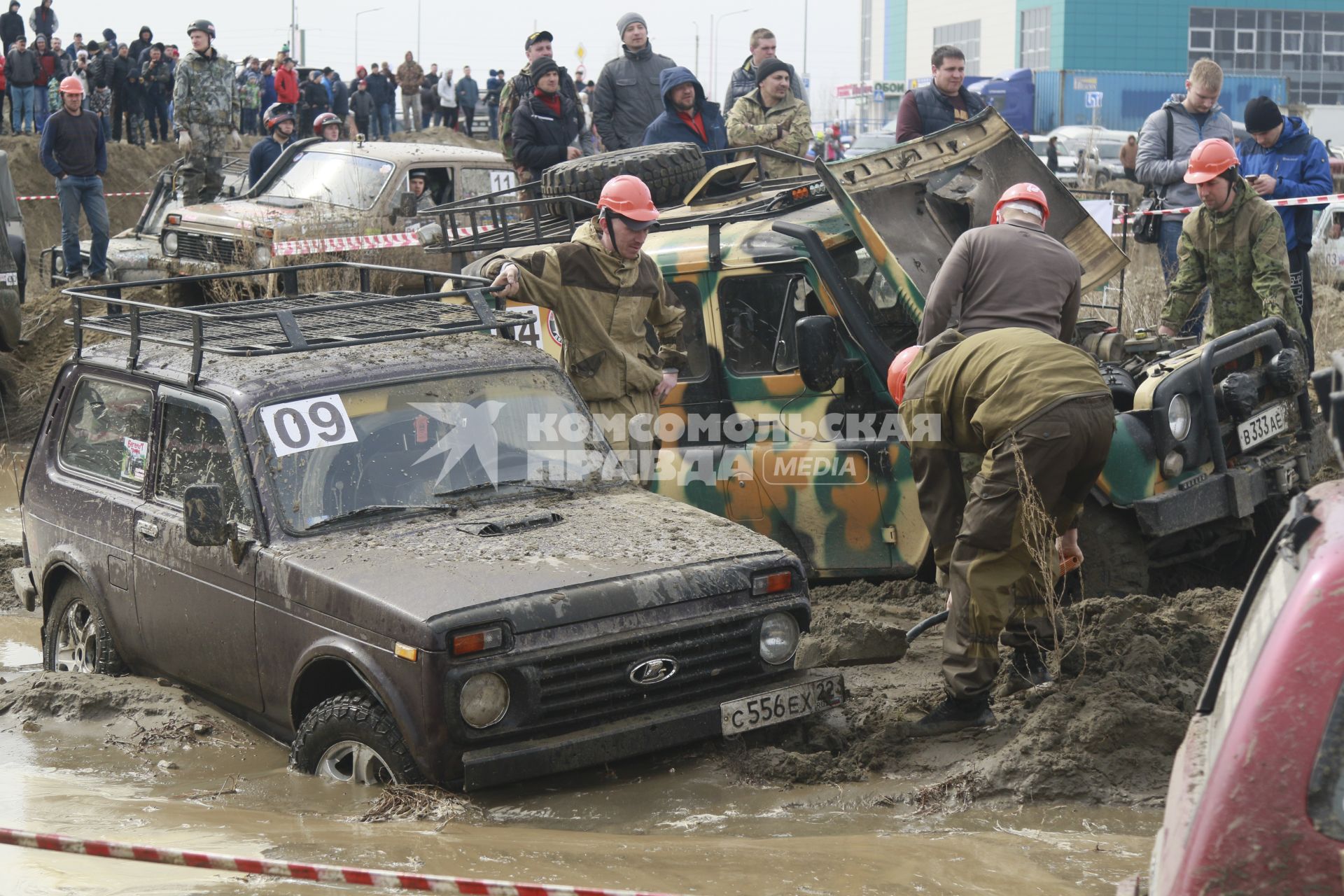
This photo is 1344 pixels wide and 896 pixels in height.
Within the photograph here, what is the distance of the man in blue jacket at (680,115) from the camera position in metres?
10.5

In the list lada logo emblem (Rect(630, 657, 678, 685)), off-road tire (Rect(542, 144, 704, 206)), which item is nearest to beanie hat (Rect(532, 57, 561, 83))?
off-road tire (Rect(542, 144, 704, 206))

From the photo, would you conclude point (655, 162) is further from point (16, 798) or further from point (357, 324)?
point (16, 798)

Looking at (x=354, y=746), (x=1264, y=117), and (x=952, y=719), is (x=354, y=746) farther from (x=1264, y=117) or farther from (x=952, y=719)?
(x=1264, y=117)

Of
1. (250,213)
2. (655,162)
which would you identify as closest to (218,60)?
(250,213)

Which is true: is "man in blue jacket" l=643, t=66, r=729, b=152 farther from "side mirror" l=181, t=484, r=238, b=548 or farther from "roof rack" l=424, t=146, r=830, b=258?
"side mirror" l=181, t=484, r=238, b=548

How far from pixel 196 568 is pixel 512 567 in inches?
53.8

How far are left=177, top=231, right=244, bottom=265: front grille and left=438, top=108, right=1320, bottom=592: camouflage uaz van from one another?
6.79m

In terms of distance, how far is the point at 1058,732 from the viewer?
4.91m

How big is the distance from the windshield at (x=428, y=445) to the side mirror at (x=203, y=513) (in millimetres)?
220

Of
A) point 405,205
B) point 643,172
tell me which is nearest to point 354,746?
point 643,172

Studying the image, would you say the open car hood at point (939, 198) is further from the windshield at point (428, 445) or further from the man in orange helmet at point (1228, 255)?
the windshield at point (428, 445)

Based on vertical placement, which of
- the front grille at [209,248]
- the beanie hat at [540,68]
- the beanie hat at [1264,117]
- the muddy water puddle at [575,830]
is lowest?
the muddy water puddle at [575,830]

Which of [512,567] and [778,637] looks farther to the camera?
[778,637]

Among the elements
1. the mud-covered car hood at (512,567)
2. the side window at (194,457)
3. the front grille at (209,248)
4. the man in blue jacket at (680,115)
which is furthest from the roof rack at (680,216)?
the front grille at (209,248)
